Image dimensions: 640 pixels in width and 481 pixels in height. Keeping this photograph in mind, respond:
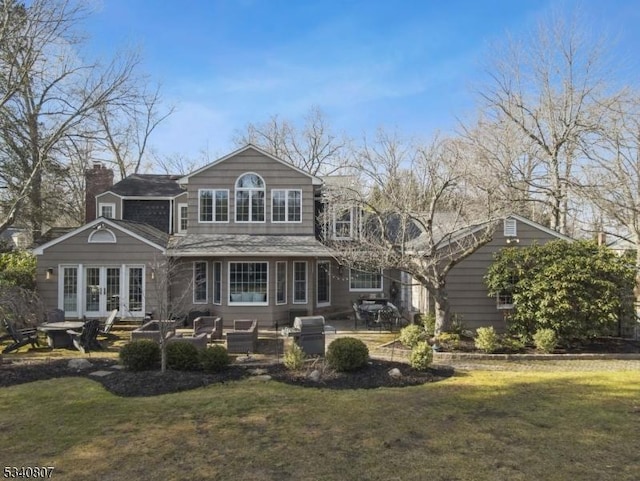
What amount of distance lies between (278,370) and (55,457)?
16.2ft

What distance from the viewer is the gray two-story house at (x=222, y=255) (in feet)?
55.7

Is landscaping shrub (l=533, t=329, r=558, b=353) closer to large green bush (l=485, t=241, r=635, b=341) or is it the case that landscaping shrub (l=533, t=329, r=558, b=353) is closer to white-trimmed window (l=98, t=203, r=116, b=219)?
large green bush (l=485, t=241, r=635, b=341)

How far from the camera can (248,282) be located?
56.4ft

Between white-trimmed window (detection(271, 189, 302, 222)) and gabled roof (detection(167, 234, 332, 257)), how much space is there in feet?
2.55

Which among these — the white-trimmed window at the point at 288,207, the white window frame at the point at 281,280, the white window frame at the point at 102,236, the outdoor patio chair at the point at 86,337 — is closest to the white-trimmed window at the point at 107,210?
the white window frame at the point at 102,236

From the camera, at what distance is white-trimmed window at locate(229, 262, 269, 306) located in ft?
56.1

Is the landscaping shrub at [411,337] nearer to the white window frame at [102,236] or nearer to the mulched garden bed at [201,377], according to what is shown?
the mulched garden bed at [201,377]

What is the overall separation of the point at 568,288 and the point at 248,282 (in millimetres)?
10648

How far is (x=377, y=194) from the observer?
14375mm

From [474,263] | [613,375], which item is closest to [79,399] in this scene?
[613,375]

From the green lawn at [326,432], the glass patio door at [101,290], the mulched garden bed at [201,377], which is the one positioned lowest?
the green lawn at [326,432]

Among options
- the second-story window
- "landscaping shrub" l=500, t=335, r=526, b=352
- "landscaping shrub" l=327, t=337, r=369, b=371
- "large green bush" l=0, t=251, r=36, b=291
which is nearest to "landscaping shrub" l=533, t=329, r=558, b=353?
"landscaping shrub" l=500, t=335, r=526, b=352

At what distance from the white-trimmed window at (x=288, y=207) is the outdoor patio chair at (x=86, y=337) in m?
8.11

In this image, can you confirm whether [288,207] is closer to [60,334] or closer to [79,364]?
[60,334]
